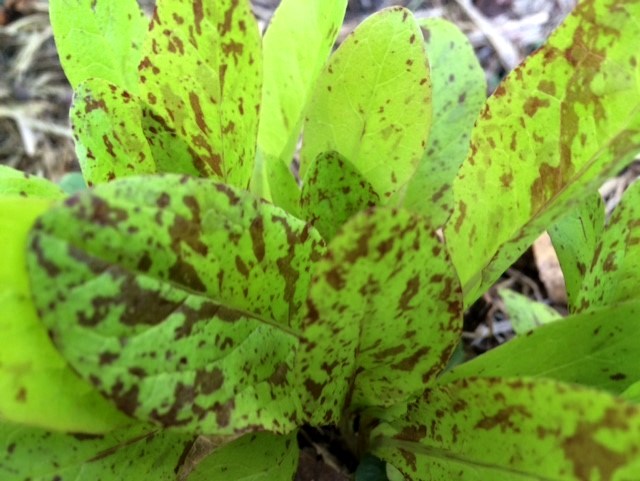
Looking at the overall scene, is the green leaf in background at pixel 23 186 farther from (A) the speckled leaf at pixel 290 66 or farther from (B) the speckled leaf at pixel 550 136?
(B) the speckled leaf at pixel 550 136

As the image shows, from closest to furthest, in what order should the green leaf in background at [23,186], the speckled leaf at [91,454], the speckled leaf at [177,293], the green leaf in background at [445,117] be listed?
the speckled leaf at [177,293]
the speckled leaf at [91,454]
the green leaf in background at [23,186]
the green leaf in background at [445,117]

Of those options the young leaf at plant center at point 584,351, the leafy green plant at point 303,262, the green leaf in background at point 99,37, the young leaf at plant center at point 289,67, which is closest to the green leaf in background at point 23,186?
the leafy green plant at point 303,262

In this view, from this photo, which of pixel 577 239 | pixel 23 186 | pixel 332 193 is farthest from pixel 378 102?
pixel 23 186

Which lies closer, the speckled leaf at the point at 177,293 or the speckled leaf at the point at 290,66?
the speckled leaf at the point at 177,293

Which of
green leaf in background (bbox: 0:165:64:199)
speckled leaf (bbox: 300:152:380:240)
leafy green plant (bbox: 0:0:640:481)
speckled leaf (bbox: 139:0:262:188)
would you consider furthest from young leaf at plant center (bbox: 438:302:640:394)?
green leaf in background (bbox: 0:165:64:199)

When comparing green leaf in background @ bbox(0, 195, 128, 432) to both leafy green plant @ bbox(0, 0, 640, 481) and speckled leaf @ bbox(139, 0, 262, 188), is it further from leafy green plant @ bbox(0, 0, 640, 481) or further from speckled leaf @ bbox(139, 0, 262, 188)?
speckled leaf @ bbox(139, 0, 262, 188)

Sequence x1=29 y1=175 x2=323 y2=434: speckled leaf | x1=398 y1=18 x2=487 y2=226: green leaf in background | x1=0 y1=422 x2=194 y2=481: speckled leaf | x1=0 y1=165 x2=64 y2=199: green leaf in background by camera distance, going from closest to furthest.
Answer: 1. x1=29 y1=175 x2=323 y2=434: speckled leaf
2. x1=0 y1=422 x2=194 y2=481: speckled leaf
3. x1=0 y1=165 x2=64 y2=199: green leaf in background
4. x1=398 y1=18 x2=487 y2=226: green leaf in background
